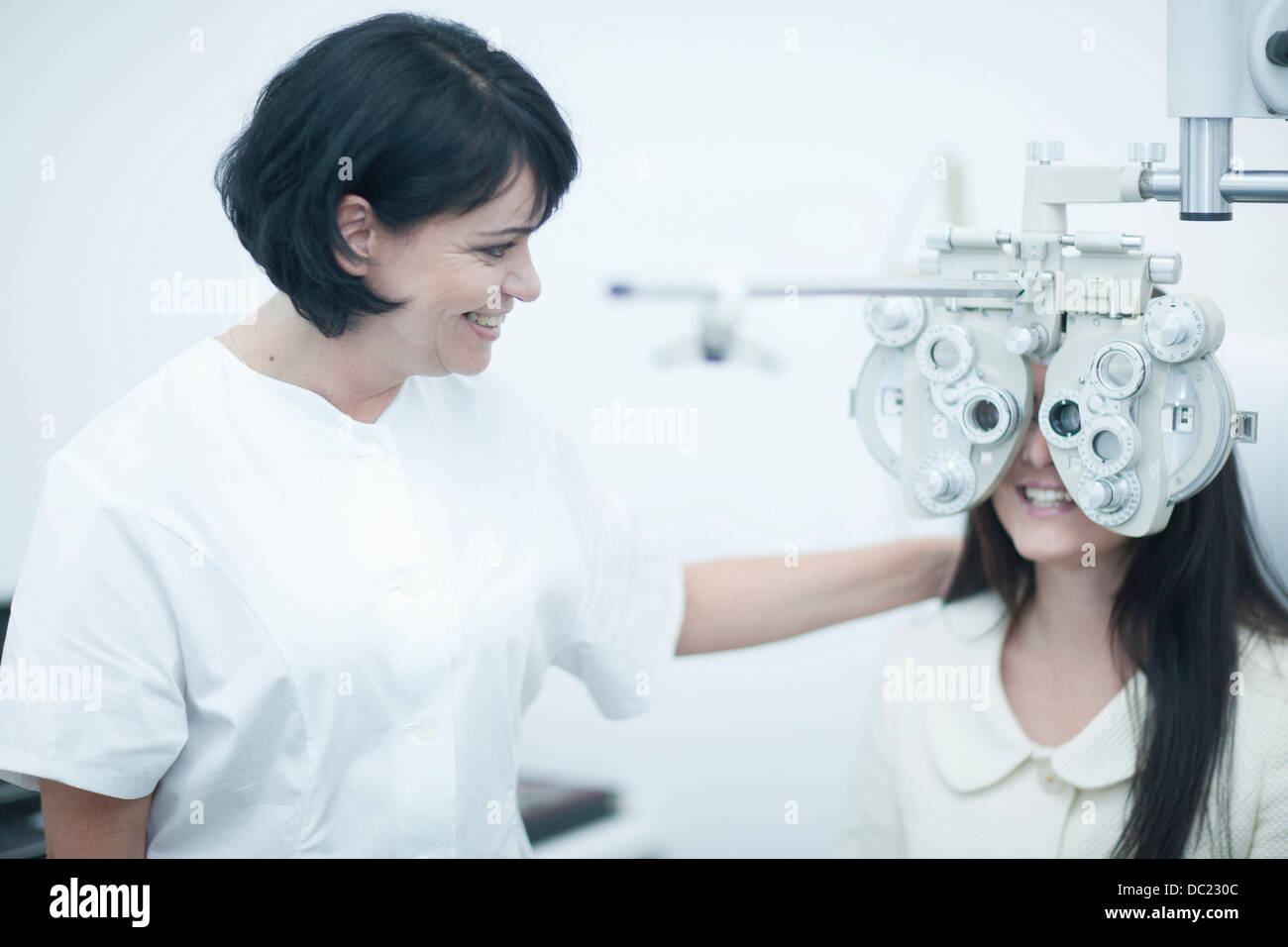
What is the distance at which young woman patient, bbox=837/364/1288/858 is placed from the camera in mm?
1164

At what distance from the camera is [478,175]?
1029mm

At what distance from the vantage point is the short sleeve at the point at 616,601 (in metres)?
1.33

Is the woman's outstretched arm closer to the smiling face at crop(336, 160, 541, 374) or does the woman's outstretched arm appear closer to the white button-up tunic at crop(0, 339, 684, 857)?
the white button-up tunic at crop(0, 339, 684, 857)

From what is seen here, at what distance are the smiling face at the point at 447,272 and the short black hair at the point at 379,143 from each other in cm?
1

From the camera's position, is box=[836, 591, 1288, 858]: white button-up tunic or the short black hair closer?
the short black hair

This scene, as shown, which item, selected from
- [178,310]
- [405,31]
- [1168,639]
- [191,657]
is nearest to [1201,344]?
[1168,639]

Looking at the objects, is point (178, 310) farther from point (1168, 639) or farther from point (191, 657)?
point (1168, 639)

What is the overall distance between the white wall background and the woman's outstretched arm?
10.5 inches

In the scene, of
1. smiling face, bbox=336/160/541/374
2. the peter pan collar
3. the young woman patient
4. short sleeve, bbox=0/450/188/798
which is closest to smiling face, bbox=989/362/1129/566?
the young woman patient

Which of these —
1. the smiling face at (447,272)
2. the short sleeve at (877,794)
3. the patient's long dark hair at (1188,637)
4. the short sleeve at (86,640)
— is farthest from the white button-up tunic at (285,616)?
the patient's long dark hair at (1188,637)

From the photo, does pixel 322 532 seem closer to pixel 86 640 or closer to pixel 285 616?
pixel 285 616
